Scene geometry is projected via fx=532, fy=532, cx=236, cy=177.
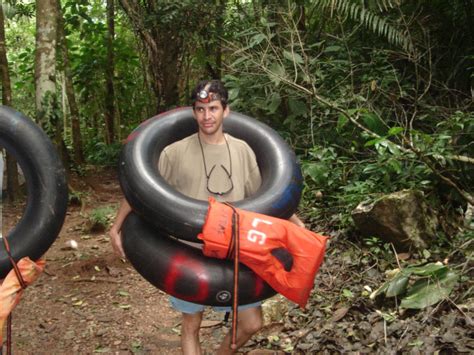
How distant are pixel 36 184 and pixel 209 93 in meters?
1.03

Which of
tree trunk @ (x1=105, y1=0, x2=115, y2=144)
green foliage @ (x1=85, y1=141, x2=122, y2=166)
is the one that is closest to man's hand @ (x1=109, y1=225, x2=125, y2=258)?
green foliage @ (x1=85, y1=141, x2=122, y2=166)

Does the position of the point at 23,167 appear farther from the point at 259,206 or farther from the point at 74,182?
the point at 74,182

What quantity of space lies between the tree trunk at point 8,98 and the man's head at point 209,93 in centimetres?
409

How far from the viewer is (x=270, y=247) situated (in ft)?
7.98

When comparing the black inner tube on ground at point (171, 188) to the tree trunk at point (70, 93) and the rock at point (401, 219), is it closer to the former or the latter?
the rock at point (401, 219)

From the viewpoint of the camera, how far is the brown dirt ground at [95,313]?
382cm

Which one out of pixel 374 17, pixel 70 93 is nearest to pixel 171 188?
pixel 374 17

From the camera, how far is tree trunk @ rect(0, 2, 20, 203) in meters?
6.09

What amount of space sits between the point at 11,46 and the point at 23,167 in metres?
9.76

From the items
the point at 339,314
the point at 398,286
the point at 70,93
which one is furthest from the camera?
the point at 70,93

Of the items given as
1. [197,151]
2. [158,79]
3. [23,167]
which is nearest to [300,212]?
[197,151]

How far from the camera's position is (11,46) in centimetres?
1145

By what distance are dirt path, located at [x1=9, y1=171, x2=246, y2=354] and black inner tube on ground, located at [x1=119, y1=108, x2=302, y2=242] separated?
1512 mm

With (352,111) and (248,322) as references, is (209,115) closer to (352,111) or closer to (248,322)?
(248,322)
